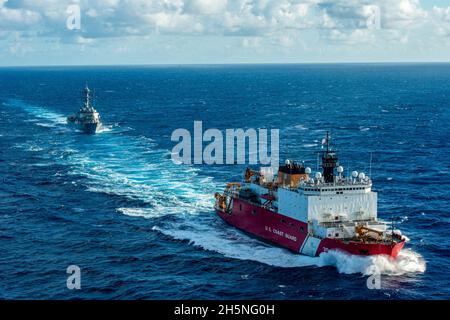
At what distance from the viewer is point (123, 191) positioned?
10075 centimetres

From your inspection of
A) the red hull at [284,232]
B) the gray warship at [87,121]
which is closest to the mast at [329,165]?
the red hull at [284,232]

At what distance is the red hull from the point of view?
6562 cm

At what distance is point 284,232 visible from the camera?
74562 millimetres

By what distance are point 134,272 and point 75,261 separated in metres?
7.76

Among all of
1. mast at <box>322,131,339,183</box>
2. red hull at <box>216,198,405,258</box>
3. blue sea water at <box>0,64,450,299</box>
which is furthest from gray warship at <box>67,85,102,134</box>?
mast at <box>322,131,339,183</box>

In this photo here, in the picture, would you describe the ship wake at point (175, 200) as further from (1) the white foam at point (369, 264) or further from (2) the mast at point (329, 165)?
(2) the mast at point (329, 165)

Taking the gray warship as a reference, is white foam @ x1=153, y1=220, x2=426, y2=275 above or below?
below

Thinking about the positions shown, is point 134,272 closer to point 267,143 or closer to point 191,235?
point 191,235

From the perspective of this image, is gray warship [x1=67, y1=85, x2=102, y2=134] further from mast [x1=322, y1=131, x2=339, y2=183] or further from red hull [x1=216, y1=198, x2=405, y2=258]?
mast [x1=322, y1=131, x2=339, y2=183]

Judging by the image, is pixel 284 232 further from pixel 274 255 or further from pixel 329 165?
pixel 329 165

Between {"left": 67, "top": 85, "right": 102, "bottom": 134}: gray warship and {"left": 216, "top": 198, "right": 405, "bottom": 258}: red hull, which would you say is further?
{"left": 67, "top": 85, "right": 102, "bottom": 134}: gray warship

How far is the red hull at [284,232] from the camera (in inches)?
2584

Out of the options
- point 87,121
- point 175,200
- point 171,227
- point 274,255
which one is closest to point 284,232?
point 274,255
